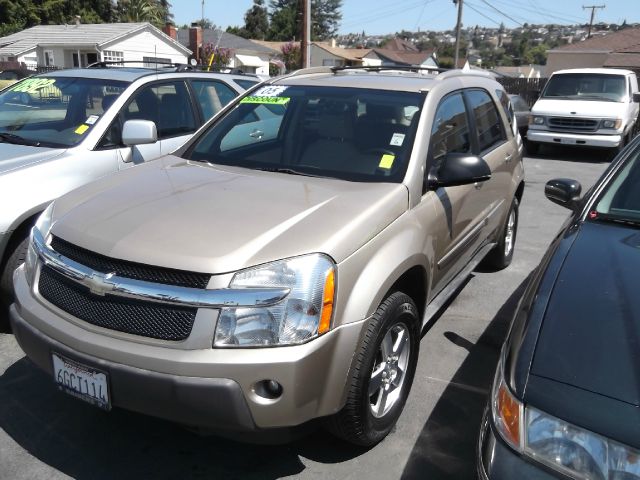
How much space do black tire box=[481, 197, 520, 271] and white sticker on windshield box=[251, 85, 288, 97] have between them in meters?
2.43

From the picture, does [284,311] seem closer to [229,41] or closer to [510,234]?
[510,234]

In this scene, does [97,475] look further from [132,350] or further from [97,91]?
[97,91]

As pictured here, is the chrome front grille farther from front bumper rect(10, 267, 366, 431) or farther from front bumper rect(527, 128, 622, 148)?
front bumper rect(10, 267, 366, 431)

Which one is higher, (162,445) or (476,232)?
(476,232)

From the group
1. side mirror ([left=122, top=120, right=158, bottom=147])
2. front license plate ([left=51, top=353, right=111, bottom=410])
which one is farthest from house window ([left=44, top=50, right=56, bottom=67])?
front license plate ([left=51, top=353, right=111, bottom=410])

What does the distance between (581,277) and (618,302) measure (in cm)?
23

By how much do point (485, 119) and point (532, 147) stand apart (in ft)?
34.2

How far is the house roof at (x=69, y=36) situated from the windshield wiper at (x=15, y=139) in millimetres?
31351

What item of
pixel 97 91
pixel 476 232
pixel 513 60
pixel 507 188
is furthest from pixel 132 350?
pixel 513 60

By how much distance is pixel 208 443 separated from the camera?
2947 millimetres

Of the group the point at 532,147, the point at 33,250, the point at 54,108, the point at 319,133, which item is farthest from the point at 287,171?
the point at 532,147

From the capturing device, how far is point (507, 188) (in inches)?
198

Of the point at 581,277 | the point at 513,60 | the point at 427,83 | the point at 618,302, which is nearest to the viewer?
the point at 618,302

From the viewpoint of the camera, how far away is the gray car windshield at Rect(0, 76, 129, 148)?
15.0 ft
